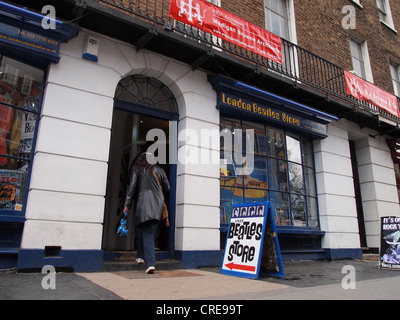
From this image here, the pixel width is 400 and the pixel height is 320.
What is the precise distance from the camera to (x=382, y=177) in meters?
10.5

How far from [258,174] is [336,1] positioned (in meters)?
8.18

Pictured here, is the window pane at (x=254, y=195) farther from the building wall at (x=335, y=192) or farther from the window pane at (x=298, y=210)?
the building wall at (x=335, y=192)

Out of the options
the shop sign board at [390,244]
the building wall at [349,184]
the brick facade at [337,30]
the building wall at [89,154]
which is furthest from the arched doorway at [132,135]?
the building wall at [349,184]

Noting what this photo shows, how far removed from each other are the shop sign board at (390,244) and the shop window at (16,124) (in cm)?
707

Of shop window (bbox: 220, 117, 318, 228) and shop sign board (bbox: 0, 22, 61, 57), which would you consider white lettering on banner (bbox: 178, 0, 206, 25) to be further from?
shop sign board (bbox: 0, 22, 61, 57)

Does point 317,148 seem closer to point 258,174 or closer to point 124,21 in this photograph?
point 258,174

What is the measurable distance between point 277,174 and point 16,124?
239 inches

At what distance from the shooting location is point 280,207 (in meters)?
8.08

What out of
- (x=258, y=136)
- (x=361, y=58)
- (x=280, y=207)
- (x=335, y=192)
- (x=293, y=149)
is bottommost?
(x=280, y=207)

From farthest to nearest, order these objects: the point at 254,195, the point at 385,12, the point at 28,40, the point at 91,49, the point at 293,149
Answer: the point at 385,12 < the point at 293,149 < the point at 254,195 < the point at 91,49 < the point at 28,40

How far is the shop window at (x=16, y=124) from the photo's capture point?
→ 193 inches

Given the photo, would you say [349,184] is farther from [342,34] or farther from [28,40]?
[28,40]

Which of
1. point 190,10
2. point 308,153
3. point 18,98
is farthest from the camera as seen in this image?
point 308,153

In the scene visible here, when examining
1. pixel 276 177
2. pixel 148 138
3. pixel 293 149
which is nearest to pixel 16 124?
pixel 148 138
